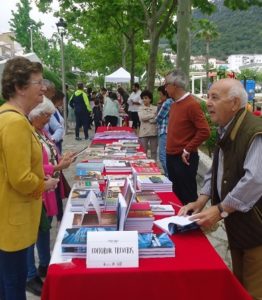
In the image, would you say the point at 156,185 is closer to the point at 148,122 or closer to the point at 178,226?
the point at 178,226

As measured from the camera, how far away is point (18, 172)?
2377 mm

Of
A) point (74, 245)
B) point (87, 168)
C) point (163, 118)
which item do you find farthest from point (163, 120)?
point (74, 245)

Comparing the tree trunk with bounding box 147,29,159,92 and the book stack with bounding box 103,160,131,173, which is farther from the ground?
the tree trunk with bounding box 147,29,159,92

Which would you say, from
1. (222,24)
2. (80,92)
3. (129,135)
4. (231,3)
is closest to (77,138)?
(80,92)

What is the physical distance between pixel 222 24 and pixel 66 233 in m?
123

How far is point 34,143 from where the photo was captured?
2533mm

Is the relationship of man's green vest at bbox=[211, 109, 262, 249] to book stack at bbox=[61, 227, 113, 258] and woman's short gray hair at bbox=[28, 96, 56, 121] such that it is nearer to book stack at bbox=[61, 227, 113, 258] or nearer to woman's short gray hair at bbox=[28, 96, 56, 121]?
book stack at bbox=[61, 227, 113, 258]

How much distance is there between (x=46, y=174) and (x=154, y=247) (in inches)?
61.0

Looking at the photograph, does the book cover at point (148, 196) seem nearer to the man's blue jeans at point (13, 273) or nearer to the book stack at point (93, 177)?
the book stack at point (93, 177)

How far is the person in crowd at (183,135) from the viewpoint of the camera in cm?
481

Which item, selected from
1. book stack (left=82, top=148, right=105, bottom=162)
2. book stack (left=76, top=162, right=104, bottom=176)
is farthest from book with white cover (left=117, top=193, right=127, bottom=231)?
book stack (left=82, top=148, right=105, bottom=162)

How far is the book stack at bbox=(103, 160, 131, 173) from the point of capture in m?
4.27

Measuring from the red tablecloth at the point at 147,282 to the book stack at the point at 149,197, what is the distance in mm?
938

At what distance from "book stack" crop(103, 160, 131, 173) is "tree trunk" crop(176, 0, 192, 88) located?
3.87 m
